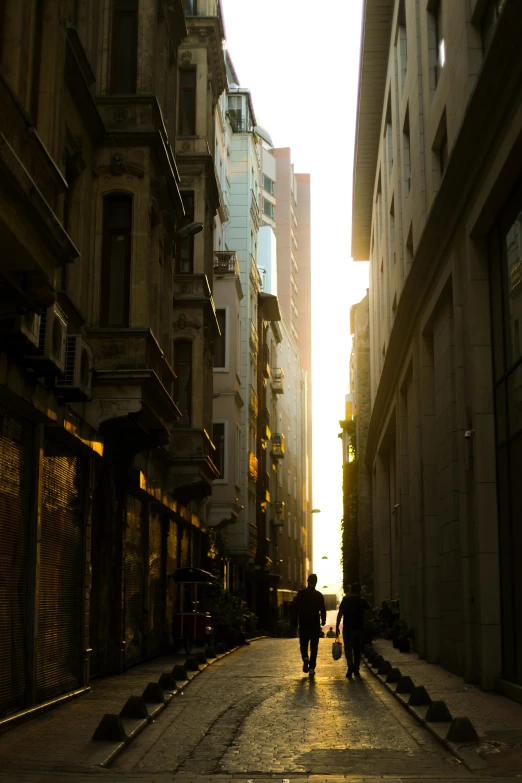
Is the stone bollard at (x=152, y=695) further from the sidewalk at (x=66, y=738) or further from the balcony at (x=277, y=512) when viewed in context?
the balcony at (x=277, y=512)

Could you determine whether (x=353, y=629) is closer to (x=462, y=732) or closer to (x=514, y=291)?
(x=514, y=291)

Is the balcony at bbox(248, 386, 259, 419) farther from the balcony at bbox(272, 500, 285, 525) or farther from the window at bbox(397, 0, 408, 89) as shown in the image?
the window at bbox(397, 0, 408, 89)

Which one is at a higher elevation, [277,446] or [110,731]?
[277,446]

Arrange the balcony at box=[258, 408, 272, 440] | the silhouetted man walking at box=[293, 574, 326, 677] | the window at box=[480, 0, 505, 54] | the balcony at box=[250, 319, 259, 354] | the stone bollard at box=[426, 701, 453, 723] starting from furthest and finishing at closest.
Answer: the balcony at box=[258, 408, 272, 440]
the balcony at box=[250, 319, 259, 354]
the silhouetted man walking at box=[293, 574, 326, 677]
the window at box=[480, 0, 505, 54]
the stone bollard at box=[426, 701, 453, 723]

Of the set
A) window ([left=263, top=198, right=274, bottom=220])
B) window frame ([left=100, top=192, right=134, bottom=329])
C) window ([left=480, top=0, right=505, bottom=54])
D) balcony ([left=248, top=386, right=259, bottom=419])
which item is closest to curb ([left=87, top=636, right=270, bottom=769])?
window frame ([left=100, top=192, right=134, bottom=329])

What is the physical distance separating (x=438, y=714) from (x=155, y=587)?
514 inches

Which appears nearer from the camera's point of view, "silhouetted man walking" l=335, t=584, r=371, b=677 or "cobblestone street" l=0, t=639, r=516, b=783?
"cobblestone street" l=0, t=639, r=516, b=783

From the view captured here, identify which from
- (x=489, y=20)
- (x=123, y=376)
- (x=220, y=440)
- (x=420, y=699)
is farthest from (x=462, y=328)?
(x=220, y=440)

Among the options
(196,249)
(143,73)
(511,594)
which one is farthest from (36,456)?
(196,249)

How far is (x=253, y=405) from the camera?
4966 cm

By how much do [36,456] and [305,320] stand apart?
111 meters

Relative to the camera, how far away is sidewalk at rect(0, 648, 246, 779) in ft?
30.9

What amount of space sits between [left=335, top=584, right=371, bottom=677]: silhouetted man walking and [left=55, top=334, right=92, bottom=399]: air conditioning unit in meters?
6.89

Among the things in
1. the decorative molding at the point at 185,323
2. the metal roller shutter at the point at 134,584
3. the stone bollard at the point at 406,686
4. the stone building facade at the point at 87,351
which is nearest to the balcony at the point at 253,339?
the decorative molding at the point at 185,323
